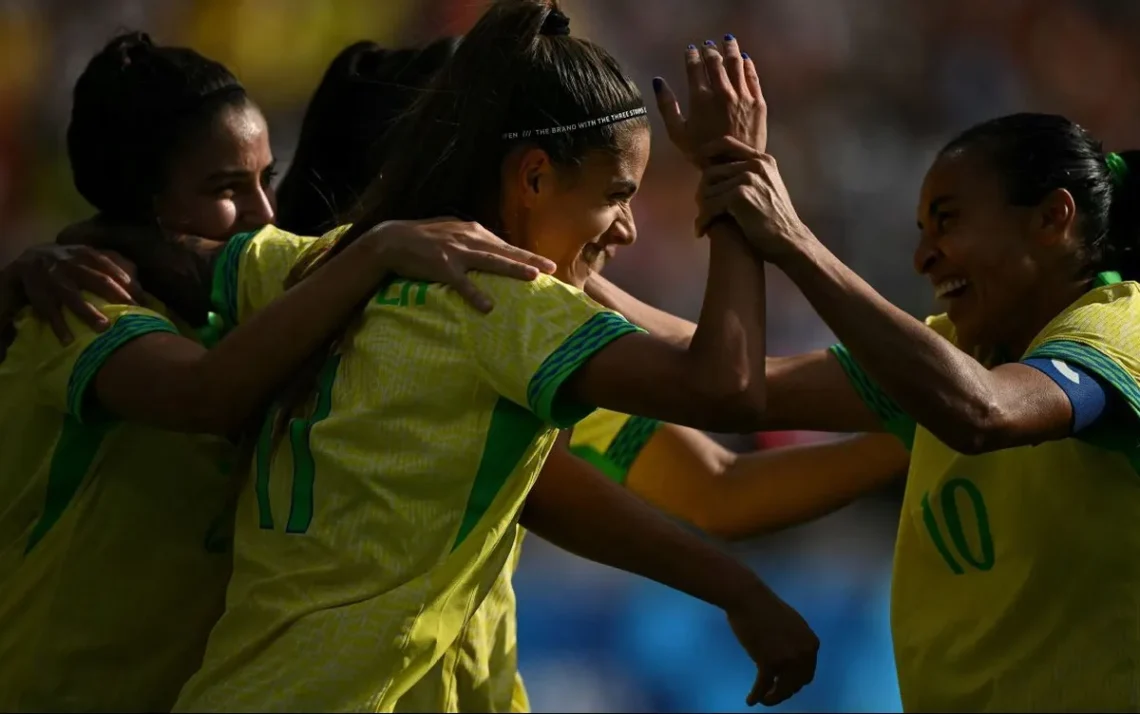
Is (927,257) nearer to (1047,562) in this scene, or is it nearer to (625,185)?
(1047,562)

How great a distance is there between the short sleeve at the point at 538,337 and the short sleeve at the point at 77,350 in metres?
0.56

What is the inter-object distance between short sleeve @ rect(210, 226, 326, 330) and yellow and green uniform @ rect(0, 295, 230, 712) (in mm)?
154

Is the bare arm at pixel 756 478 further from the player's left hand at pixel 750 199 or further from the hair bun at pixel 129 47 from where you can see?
the hair bun at pixel 129 47

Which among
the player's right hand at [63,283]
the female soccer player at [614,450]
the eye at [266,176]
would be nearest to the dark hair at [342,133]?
the female soccer player at [614,450]

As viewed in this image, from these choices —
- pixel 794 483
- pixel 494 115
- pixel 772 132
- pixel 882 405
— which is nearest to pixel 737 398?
pixel 494 115

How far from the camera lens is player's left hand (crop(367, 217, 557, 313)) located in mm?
1913

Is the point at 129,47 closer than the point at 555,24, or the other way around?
the point at 555,24

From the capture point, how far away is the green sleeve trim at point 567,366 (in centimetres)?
181

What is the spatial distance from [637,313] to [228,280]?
79 cm

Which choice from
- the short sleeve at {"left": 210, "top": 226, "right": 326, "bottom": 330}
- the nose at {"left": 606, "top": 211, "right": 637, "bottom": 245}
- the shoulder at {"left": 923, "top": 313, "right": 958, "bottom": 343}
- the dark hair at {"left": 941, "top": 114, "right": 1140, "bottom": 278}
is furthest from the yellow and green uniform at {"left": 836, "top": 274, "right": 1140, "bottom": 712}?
the short sleeve at {"left": 210, "top": 226, "right": 326, "bottom": 330}

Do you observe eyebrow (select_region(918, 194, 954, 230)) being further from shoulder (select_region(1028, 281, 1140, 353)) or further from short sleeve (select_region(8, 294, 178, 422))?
short sleeve (select_region(8, 294, 178, 422))

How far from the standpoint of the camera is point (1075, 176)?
2488 millimetres

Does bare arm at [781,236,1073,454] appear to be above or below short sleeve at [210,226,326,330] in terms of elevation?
above

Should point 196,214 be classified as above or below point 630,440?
above
